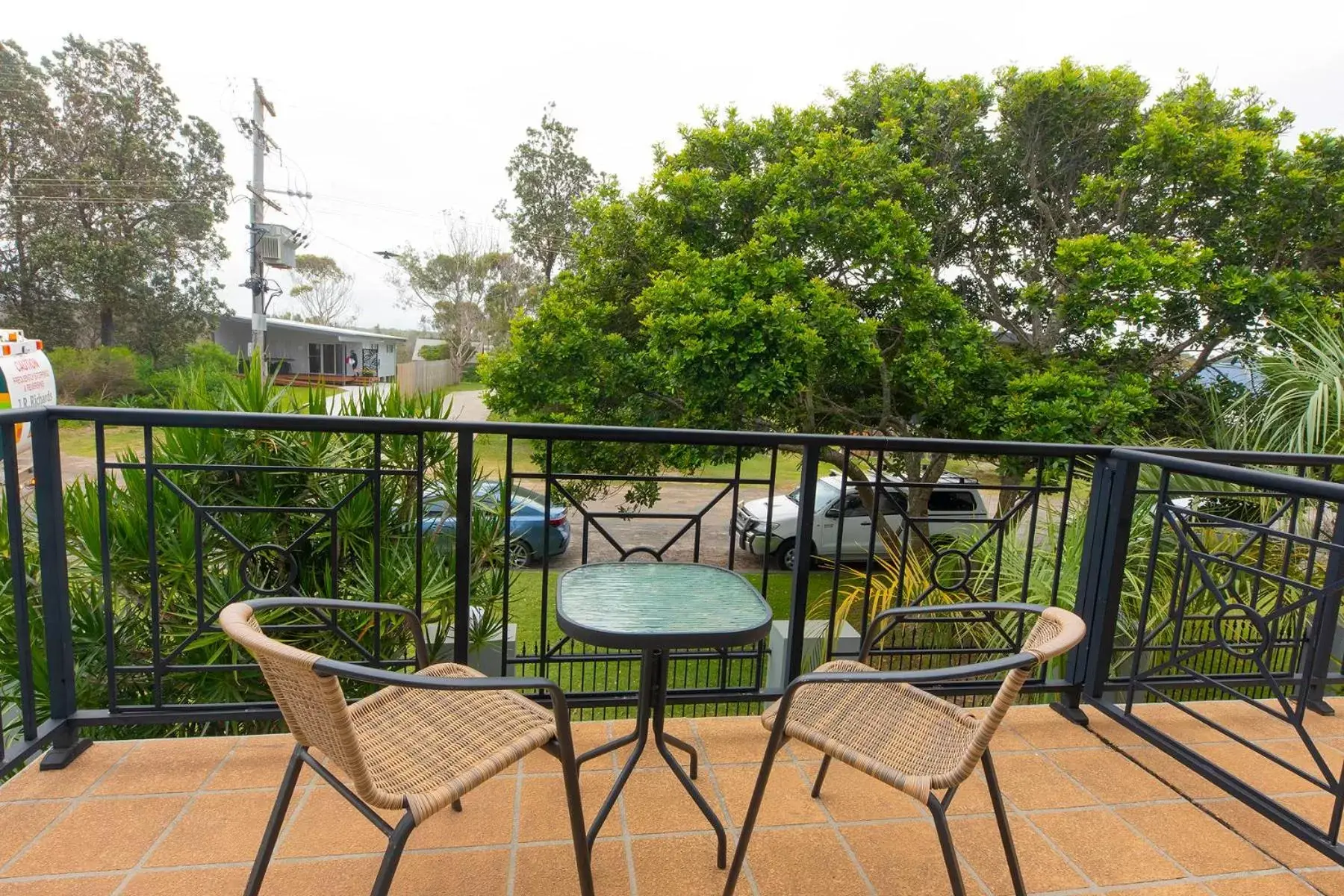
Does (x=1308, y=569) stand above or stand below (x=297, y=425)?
below

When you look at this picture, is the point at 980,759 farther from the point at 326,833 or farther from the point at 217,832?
the point at 217,832

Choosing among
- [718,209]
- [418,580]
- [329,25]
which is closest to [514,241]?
[329,25]

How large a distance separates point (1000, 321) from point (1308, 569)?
521 cm

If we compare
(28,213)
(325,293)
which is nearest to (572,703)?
(28,213)

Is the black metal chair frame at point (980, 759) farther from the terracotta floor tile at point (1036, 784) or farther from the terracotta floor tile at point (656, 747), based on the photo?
the terracotta floor tile at point (656, 747)

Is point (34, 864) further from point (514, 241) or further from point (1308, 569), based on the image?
point (514, 241)

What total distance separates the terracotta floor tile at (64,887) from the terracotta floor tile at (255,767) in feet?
1.15

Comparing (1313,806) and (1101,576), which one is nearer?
(1313,806)

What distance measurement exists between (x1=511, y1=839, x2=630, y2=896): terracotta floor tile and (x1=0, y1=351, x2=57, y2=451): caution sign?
808 cm

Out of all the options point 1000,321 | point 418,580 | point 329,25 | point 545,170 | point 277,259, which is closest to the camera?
point 418,580

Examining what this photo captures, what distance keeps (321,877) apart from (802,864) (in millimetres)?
1063

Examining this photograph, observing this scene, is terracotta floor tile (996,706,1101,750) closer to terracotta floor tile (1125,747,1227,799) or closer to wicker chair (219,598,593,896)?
terracotta floor tile (1125,747,1227,799)

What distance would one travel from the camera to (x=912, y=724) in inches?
60.5

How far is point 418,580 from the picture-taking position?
7.23ft
